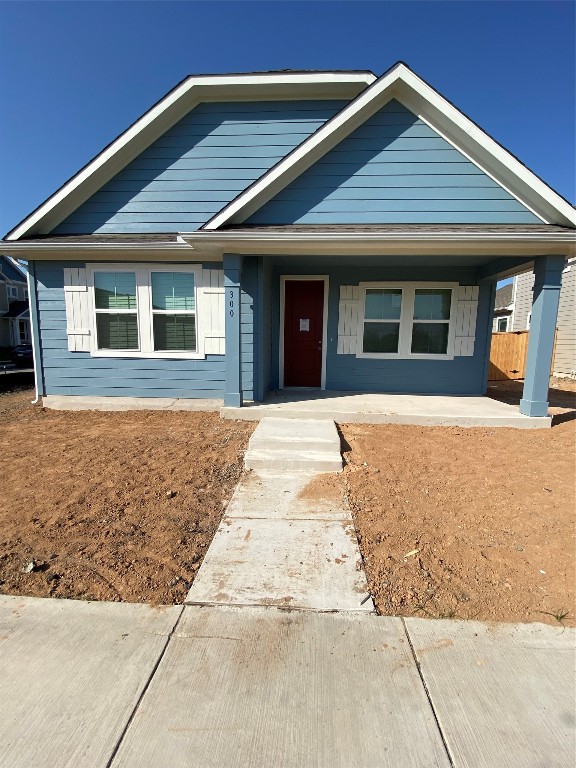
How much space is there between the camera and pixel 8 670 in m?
1.83

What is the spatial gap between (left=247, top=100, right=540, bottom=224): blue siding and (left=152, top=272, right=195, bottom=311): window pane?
65.4 inches

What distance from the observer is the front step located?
4.32 m

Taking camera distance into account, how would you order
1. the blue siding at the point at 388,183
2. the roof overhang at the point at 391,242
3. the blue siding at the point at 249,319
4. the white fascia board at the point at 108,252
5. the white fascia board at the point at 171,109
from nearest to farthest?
the roof overhang at the point at 391,242 < the blue siding at the point at 388,183 < the white fascia board at the point at 108,252 < the blue siding at the point at 249,319 < the white fascia board at the point at 171,109

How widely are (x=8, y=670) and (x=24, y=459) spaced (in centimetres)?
325

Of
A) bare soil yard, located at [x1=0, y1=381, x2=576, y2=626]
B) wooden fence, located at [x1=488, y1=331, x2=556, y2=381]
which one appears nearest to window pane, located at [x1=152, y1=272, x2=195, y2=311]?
bare soil yard, located at [x1=0, y1=381, x2=576, y2=626]

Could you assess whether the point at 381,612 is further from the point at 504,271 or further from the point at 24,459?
the point at 504,271

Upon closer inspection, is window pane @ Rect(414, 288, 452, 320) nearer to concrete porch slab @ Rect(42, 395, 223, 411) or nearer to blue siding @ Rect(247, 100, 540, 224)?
blue siding @ Rect(247, 100, 540, 224)

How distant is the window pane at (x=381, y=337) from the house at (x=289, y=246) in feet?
0.11

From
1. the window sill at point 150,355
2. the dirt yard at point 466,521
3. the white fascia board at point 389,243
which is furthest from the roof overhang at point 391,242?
the dirt yard at point 466,521

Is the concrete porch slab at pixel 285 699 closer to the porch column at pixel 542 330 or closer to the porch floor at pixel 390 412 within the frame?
the porch floor at pixel 390 412

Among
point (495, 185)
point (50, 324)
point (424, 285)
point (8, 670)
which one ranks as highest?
point (495, 185)

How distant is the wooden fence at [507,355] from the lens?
40.1 feet

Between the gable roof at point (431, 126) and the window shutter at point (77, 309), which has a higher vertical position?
the gable roof at point (431, 126)

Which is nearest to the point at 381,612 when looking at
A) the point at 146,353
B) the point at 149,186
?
the point at 146,353
